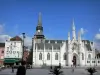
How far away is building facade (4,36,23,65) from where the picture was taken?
88.2 metres

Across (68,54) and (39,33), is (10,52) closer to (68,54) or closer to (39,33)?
(68,54)

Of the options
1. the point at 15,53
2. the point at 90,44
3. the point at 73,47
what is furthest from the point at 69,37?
the point at 15,53

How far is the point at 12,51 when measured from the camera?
89.9m

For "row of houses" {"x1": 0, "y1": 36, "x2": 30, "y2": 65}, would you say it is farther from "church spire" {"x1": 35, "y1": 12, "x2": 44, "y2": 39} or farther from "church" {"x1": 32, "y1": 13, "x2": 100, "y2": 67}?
"church spire" {"x1": 35, "y1": 12, "x2": 44, "y2": 39}

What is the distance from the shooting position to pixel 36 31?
383ft

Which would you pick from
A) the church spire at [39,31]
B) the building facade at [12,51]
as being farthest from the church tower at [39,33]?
the building facade at [12,51]

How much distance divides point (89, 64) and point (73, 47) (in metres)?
9.88

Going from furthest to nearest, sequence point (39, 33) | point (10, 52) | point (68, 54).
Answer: point (39, 33) < point (68, 54) < point (10, 52)

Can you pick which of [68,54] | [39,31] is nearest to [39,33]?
[39,31]

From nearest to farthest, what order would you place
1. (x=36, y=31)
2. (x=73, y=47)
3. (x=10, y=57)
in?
(x=10, y=57), (x=73, y=47), (x=36, y=31)

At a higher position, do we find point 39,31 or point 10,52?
point 39,31

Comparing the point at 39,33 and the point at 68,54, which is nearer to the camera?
the point at 68,54

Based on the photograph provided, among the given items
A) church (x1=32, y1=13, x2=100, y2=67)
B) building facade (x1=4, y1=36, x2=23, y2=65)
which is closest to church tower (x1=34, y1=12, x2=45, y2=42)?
church (x1=32, y1=13, x2=100, y2=67)

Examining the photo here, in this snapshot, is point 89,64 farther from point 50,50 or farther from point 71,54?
point 50,50
